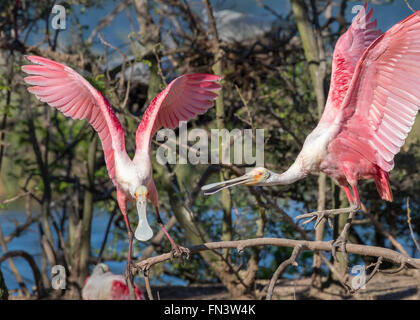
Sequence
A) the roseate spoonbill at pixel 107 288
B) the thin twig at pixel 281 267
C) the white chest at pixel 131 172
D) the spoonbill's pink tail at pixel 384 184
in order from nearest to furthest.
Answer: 1. the thin twig at pixel 281 267
2. the white chest at pixel 131 172
3. the spoonbill's pink tail at pixel 384 184
4. the roseate spoonbill at pixel 107 288

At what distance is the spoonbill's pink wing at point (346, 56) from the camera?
7.43 feet

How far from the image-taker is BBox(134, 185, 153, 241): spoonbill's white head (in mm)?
1982

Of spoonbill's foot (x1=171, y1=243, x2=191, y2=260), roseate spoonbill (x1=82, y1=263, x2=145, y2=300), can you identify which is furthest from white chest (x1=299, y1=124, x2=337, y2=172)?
roseate spoonbill (x1=82, y1=263, x2=145, y2=300)

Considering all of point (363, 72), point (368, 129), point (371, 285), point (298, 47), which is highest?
point (298, 47)

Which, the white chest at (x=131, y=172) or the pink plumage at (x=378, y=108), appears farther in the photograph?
the white chest at (x=131, y=172)

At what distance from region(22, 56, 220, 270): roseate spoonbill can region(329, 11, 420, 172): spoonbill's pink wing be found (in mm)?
579

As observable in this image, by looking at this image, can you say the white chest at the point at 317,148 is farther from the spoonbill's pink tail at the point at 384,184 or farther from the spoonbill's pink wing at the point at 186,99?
the spoonbill's pink wing at the point at 186,99

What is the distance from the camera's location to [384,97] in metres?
2.10

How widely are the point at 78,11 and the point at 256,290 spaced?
275cm

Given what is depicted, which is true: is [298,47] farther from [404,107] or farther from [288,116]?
[404,107]

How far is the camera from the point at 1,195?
4961mm

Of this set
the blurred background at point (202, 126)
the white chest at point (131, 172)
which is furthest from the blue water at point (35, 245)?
the white chest at point (131, 172)
